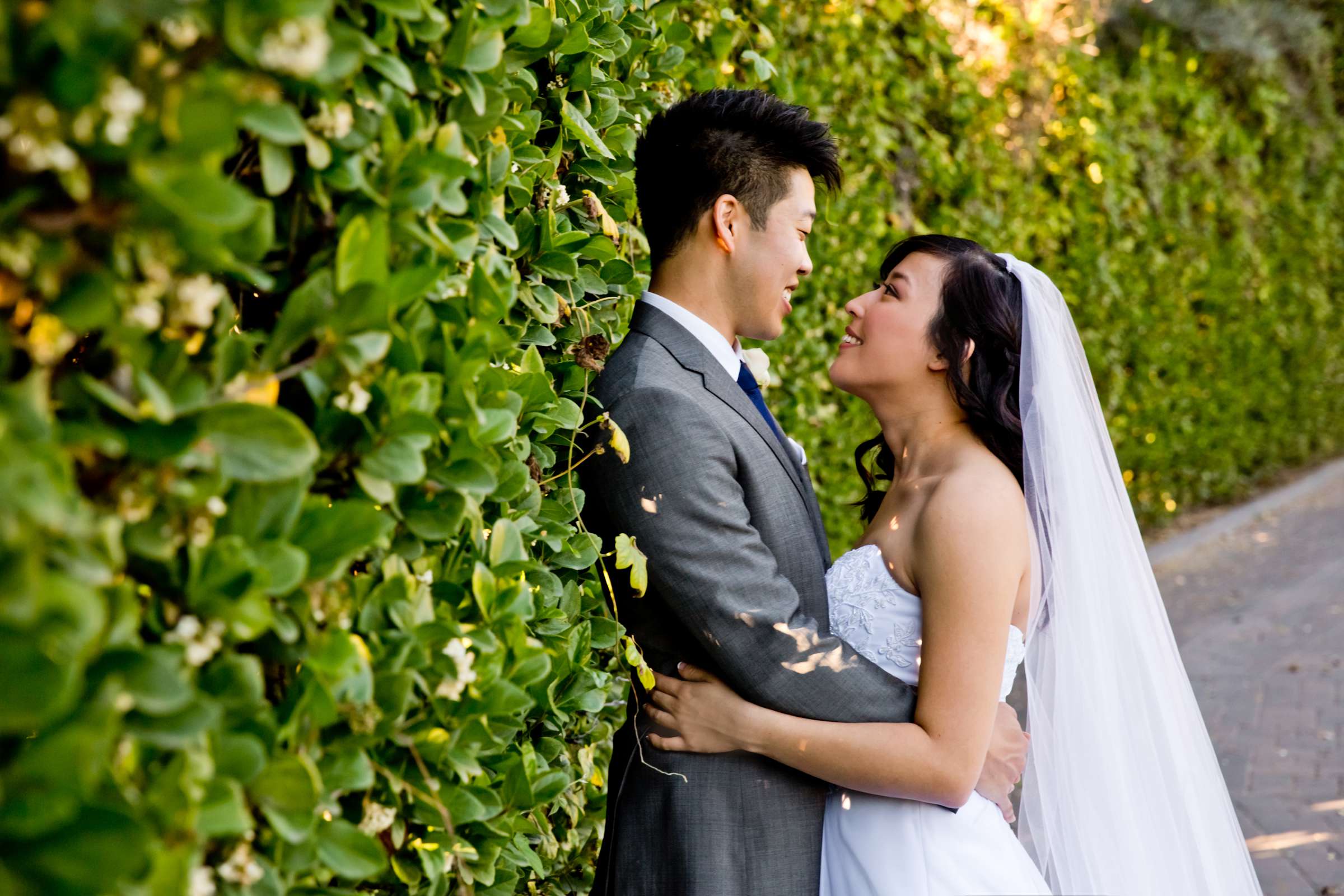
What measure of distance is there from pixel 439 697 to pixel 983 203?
5.63 meters

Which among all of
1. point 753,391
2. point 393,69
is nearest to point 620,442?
point 753,391

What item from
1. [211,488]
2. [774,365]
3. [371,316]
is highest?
[371,316]

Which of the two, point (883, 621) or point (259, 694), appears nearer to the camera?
point (259, 694)

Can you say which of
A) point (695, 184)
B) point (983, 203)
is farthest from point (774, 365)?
point (983, 203)

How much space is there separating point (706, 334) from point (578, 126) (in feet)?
1.85

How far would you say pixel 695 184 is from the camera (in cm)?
243

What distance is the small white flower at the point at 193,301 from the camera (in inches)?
35.9

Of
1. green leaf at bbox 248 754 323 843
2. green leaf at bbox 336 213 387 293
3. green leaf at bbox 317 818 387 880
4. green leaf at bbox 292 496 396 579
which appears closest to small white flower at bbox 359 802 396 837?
green leaf at bbox 317 818 387 880

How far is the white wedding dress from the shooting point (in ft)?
7.01

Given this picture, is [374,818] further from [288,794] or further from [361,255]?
[361,255]

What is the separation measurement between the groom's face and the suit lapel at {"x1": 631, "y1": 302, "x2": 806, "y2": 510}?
→ 0.69 feet

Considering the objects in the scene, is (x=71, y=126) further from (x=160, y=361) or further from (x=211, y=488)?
(x=211, y=488)

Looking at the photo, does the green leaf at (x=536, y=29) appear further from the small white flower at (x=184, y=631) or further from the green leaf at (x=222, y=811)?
the green leaf at (x=222, y=811)

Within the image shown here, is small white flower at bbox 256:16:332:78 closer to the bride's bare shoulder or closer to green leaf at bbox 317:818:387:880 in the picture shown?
green leaf at bbox 317:818:387:880
